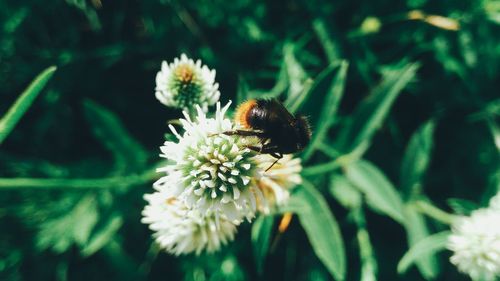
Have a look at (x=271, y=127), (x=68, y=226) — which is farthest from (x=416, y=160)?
(x=68, y=226)

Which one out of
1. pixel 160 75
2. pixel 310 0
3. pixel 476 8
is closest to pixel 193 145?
pixel 160 75

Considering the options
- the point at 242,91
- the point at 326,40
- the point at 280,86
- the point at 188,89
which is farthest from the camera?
the point at 326,40

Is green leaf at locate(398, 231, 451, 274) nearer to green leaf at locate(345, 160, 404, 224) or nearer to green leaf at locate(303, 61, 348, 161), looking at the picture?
green leaf at locate(345, 160, 404, 224)

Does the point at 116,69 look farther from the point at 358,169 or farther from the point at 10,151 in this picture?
the point at 358,169

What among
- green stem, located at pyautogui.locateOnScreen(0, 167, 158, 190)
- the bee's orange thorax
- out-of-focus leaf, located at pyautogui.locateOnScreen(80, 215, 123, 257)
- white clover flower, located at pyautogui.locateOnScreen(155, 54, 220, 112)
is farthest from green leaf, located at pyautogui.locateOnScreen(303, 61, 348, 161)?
out-of-focus leaf, located at pyautogui.locateOnScreen(80, 215, 123, 257)

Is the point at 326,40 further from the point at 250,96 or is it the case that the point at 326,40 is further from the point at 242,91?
the point at 242,91

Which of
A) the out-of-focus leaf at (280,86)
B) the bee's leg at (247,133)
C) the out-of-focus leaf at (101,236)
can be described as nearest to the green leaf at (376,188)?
the out-of-focus leaf at (280,86)
